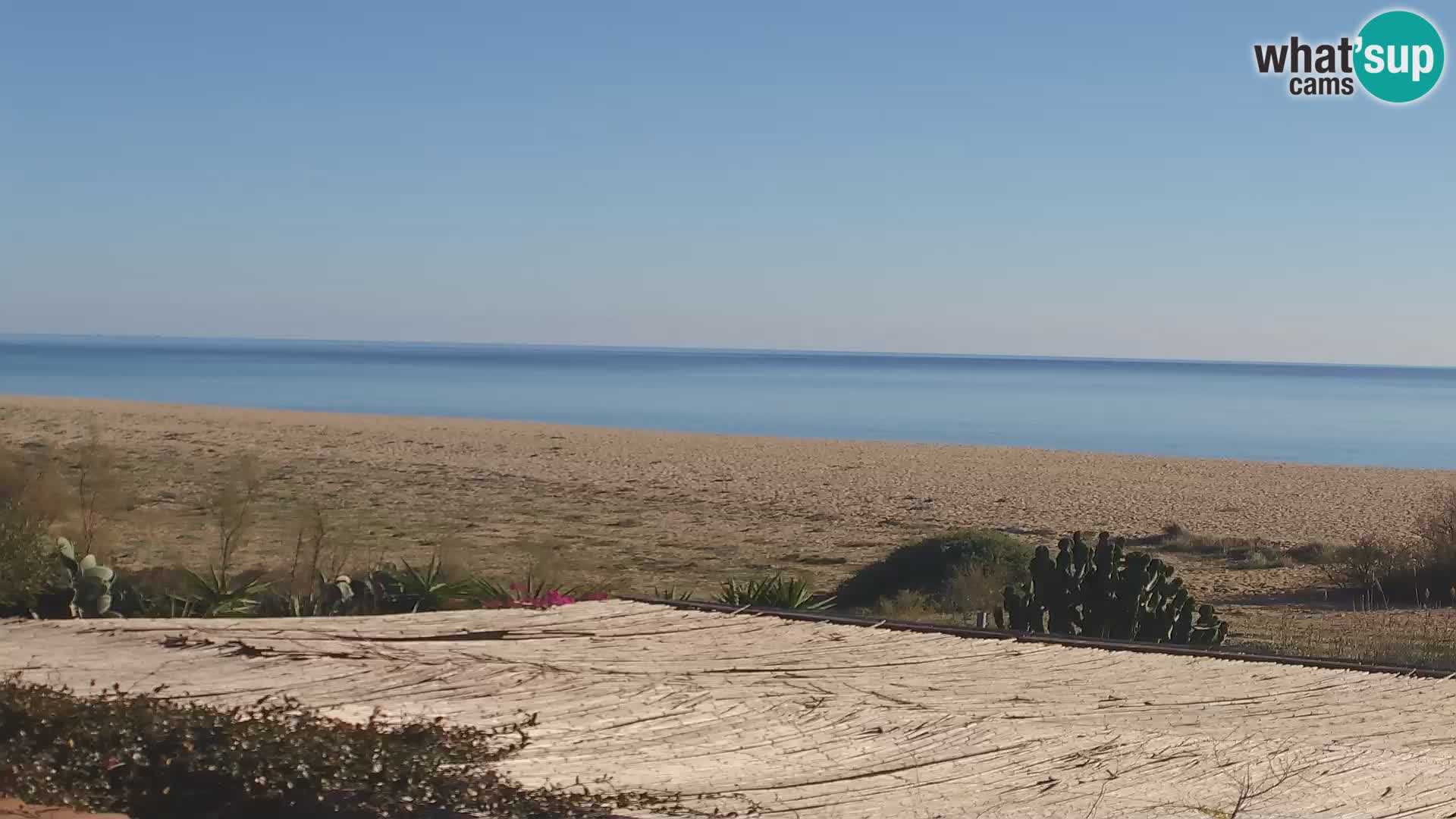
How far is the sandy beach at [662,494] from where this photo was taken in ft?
67.5

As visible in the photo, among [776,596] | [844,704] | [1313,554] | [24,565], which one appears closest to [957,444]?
[1313,554]

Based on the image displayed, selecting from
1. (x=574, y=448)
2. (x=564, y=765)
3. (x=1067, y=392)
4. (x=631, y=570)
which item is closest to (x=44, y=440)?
Answer: (x=574, y=448)

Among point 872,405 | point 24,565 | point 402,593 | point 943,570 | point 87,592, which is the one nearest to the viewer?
point 24,565

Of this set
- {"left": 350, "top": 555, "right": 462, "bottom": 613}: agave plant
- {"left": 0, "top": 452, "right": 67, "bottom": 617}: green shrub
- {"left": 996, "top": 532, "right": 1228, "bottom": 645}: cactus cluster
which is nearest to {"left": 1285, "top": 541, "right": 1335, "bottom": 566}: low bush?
{"left": 996, "top": 532, "right": 1228, "bottom": 645}: cactus cluster

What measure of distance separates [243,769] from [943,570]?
43.0 ft

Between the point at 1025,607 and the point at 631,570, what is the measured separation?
836cm

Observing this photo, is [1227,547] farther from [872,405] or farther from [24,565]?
[872,405]

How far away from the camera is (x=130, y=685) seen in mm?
6750

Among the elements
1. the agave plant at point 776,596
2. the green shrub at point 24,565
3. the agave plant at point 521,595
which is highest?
the green shrub at point 24,565

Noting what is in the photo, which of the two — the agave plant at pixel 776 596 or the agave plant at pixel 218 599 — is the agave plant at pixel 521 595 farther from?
the agave plant at pixel 218 599

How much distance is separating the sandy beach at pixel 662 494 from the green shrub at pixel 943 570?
1492 millimetres

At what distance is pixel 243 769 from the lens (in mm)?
5113

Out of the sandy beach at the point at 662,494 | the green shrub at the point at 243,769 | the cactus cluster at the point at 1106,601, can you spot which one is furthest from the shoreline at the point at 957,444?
the green shrub at the point at 243,769

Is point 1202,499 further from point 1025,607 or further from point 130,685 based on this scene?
point 130,685
